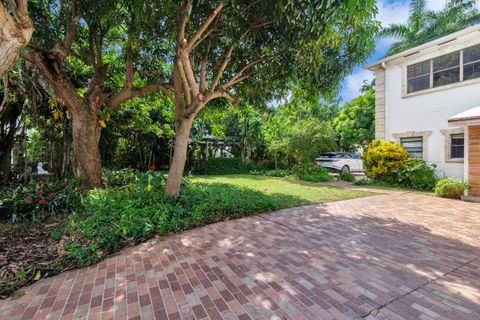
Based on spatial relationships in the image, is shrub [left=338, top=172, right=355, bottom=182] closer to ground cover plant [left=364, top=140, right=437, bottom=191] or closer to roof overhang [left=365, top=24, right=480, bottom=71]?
ground cover plant [left=364, top=140, right=437, bottom=191]

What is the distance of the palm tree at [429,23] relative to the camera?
48.9ft

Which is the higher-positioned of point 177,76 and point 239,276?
point 177,76

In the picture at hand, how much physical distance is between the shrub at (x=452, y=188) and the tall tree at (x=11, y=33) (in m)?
10.2

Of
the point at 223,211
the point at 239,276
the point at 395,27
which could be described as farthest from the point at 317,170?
the point at 395,27

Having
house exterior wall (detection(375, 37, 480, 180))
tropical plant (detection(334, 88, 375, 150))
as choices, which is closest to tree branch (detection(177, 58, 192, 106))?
house exterior wall (detection(375, 37, 480, 180))

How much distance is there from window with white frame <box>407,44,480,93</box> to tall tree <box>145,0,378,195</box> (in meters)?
6.26

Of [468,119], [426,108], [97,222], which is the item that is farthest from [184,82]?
[426,108]

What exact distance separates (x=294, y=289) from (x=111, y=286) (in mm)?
1950

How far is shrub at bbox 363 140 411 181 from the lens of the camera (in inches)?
360

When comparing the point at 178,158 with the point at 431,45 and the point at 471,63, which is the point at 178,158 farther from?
the point at 471,63

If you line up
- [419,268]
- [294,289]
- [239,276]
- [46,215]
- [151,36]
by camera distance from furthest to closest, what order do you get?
[151,36] < [46,215] < [419,268] < [239,276] < [294,289]

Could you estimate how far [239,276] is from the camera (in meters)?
2.54

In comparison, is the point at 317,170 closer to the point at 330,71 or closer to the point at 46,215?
the point at 330,71

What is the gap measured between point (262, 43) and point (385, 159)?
7494mm
